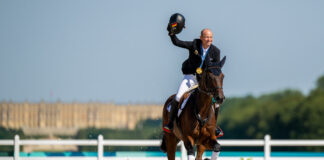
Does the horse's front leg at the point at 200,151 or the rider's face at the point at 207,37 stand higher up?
the rider's face at the point at 207,37

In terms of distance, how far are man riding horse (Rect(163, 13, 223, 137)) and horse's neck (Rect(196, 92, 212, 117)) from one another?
1.42ft

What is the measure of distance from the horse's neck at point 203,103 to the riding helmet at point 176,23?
4.63 feet

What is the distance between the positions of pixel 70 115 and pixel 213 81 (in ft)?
119

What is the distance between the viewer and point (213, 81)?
34.2ft

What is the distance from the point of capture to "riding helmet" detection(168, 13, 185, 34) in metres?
11.9

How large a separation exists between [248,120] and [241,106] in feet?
29.2

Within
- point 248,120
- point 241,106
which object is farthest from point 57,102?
point 241,106

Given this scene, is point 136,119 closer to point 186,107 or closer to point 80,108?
point 80,108

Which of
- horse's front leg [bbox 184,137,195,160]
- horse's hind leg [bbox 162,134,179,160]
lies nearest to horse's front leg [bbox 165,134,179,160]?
horse's hind leg [bbox 162,134,179,160]

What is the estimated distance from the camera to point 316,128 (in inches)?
3519

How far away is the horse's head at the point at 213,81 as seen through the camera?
10281 millimetres

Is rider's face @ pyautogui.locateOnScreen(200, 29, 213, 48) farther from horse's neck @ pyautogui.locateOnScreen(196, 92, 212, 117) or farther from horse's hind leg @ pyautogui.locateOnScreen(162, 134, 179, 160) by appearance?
horse's hind leg @ pyautogui.locateOnScreen(162, 134, 179, 160)

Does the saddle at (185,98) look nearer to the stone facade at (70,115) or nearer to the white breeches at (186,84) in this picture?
the white breeches at (186,84)

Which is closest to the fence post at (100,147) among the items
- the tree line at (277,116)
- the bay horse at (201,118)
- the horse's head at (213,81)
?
the bay horse at (201,118)
